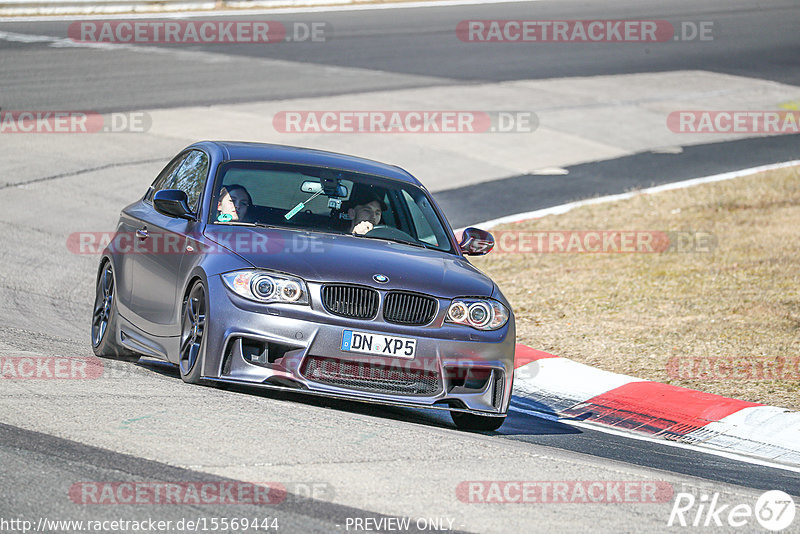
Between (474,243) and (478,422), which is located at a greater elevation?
(474,243)

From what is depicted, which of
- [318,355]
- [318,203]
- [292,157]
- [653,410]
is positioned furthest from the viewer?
[653,410]

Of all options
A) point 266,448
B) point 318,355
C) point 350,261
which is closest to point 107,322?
point 350,261

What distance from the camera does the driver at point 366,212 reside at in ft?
26.4

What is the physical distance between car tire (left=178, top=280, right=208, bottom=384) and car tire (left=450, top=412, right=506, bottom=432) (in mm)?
1737

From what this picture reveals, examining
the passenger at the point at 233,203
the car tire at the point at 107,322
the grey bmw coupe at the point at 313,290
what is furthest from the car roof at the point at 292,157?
the car tire at the point at 107,322

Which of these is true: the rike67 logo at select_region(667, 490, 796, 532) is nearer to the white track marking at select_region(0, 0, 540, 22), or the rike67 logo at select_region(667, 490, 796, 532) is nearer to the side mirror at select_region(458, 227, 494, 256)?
the side mirror at select_region(458, 227, 494, 256)

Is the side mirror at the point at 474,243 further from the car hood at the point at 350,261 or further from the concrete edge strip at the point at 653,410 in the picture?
the concrete edge strip at the point at 653,410

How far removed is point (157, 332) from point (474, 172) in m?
Result: 11.4

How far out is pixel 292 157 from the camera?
842cm

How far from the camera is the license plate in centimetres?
686

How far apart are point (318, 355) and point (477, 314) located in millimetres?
1043

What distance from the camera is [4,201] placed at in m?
14.8

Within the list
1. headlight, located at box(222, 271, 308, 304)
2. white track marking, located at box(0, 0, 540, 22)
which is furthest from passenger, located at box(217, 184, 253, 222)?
white track marking, located at box(0, 0, 540, 22)

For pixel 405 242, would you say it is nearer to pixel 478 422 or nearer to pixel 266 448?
pixel 478 422
